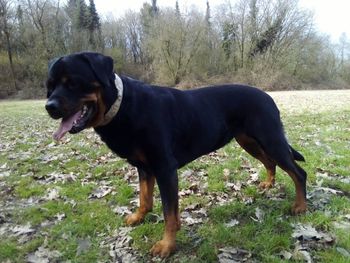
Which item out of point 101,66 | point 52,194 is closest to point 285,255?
point 101,66

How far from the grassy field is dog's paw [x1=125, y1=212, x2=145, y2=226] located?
7 centimetres

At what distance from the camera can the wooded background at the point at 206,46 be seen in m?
36.4

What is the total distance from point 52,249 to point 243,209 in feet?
6.97

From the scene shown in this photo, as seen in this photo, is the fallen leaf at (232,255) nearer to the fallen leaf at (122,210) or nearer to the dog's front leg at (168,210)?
the dog's front leg at (168,210)

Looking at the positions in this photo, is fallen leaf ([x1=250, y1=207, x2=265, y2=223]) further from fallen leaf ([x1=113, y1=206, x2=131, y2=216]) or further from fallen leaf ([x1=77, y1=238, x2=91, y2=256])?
fallen leaf ([x1=77, y1=238, x2=91, y2=256])

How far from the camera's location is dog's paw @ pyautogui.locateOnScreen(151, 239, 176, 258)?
10.1ft

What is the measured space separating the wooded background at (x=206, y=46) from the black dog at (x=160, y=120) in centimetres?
3205

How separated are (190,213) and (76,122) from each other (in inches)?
70.8

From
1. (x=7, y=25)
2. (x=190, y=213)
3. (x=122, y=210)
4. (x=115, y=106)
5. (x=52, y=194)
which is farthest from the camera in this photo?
(x=7, y=25)

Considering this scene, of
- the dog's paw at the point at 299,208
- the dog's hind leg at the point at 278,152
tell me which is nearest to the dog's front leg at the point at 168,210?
the dog's hind leg at the point at 278,152

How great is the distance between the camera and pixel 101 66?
9.52 ft

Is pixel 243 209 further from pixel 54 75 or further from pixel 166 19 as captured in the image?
pixel 166 19

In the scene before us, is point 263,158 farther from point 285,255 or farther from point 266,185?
point 285,255

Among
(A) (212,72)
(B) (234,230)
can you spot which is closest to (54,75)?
(B) (234,230)
